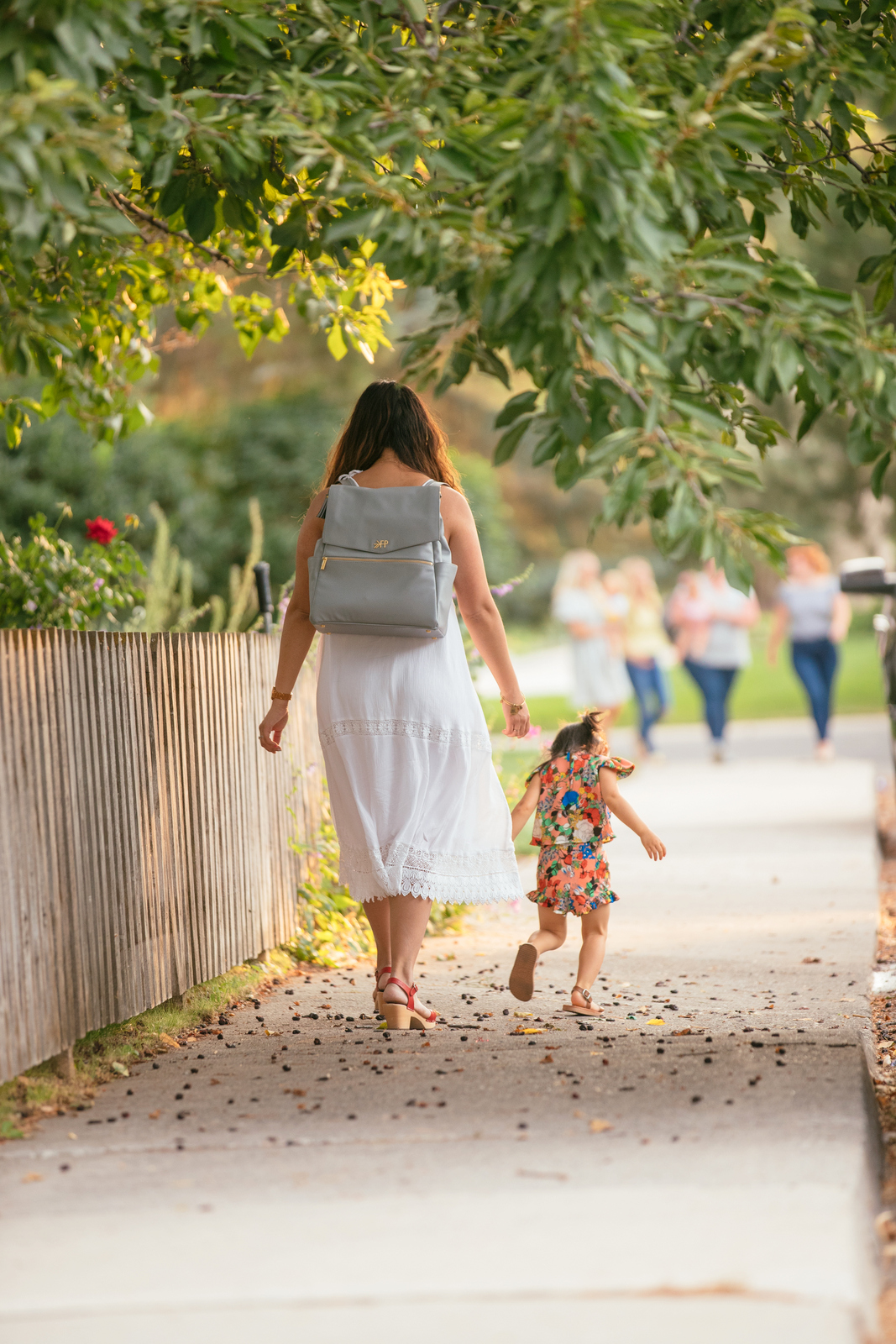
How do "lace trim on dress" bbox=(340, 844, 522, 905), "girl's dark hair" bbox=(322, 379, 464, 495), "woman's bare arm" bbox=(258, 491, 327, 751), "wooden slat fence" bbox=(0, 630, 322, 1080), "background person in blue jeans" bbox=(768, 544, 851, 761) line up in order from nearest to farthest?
1. "wooden slat fence" bbox=(0, 630, 322, 1080)
2. "lace trim on dress" bbox=(340, 844, 522, 905)
3. "girl's dark hair" bbox=(322, 379, 464, 495)
4. "woman's bare arm" bbox=(258, 491, 327, 751)
5. "background person in blue jeans" bbox=(768, 544, 851, 761)

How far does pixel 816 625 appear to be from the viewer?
46.7ft

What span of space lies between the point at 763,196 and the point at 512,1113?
2.60 metres

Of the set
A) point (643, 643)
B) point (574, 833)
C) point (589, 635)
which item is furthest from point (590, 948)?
point (643, 643)

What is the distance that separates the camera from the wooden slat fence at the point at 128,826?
13.0ft

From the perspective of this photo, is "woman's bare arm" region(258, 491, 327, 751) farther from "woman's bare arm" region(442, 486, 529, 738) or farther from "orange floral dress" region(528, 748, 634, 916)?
"orange floral dress" region(528, 748, 634, 916)

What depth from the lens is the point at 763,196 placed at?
13.9 feet

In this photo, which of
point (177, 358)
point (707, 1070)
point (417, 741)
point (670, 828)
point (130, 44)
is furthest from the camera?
point (177, 358)

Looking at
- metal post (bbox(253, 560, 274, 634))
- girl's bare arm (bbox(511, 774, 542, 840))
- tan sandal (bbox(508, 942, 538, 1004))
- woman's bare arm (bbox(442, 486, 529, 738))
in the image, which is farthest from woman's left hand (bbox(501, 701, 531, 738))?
metal post (bbox(253, 560, 274, 634))

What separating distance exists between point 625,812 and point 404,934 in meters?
0.84

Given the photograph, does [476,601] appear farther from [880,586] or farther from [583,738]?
[880,586]

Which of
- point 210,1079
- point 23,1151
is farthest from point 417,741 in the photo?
point 23,1151

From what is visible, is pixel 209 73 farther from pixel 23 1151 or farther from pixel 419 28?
pixel 23 1151

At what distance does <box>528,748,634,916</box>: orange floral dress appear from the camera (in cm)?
507

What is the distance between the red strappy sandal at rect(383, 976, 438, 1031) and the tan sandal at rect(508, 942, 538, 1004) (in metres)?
0.34
